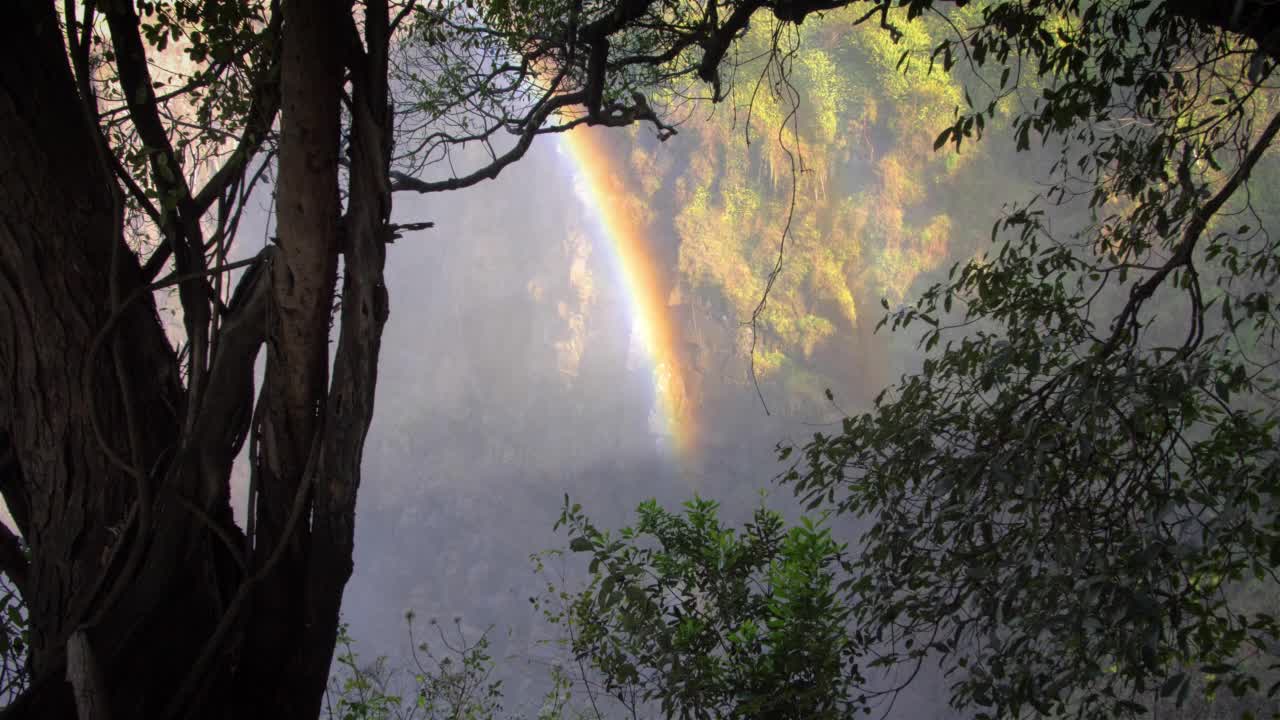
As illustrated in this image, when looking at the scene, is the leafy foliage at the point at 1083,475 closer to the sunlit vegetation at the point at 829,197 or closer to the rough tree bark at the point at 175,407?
the rough tree bark at the point at 175,407

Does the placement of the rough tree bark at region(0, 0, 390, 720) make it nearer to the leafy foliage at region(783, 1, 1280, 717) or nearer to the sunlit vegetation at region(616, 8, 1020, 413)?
the leafy foliage at region(783, 1, 1280, 717)

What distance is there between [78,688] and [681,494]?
20967 millimetres

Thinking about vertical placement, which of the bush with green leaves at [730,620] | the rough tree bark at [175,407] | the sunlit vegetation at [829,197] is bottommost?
the rough tree bark at [175,407]

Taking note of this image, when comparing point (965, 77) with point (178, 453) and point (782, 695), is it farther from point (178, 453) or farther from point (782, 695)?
point (178, 453)

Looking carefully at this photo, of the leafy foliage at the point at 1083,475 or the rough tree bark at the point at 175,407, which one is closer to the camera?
the rough tree bark at the point at 175,407

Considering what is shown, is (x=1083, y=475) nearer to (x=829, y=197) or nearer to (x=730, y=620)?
(x=730, y=620)

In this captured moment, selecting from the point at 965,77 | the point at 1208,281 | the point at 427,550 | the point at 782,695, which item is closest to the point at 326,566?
the point at 782,695

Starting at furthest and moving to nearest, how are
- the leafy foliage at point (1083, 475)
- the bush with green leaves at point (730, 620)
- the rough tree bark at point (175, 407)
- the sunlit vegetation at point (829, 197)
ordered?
the sunlit vegetation at point (829, 197) → the bush with green leaves at point (730, 620) → the leafy foliage at point (1083, 475) → the rough tree bark at point (175, 407)

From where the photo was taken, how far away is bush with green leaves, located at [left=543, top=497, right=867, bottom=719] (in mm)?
1906

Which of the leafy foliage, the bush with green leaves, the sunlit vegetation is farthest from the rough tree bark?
the sunlit vegetation

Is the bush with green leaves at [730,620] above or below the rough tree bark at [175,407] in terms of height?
above

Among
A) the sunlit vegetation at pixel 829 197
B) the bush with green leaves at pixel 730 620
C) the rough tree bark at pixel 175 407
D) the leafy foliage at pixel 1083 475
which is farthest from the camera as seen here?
the sunlit vegetation at pixel 829 197

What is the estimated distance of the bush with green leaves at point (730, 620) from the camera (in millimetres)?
1906

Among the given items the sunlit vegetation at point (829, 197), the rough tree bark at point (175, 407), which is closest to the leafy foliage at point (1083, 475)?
the rough tree bark at point (175, 407)
